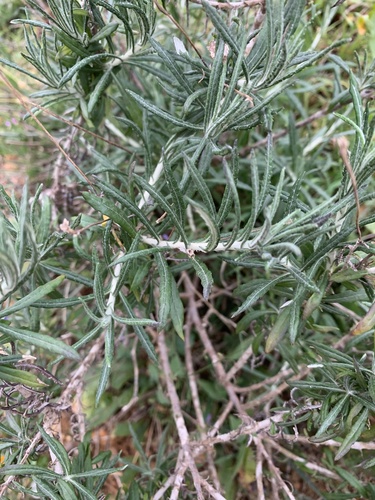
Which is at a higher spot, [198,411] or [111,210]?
[111,210]

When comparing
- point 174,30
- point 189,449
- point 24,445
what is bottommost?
point 189,449

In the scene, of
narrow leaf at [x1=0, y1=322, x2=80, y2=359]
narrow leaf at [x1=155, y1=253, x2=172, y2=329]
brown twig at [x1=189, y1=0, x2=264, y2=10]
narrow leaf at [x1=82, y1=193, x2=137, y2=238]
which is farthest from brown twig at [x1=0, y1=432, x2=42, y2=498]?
brown twig at [x1=189, y1=0, x2=264, y2=10]

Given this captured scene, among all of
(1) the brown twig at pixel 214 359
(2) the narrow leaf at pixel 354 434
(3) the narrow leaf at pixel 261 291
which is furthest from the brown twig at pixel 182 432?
(2) the narrow leaf at pixel 354 434

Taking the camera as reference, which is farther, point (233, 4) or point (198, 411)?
point (198, 411)

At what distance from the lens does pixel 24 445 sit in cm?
111

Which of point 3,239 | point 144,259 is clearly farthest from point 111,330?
point 3,239

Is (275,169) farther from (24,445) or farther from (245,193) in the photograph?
(24,445)

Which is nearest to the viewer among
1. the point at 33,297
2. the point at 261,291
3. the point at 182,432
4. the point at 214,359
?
the point at 33,297

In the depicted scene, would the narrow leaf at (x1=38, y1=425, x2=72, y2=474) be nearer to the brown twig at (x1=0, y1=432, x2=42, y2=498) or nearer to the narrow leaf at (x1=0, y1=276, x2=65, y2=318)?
the brown twig at (x1=0, y1=432, x2=42, y2=498)

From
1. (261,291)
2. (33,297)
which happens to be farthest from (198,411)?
(33,297)

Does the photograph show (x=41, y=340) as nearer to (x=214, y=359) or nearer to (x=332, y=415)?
(x=332, y=415)

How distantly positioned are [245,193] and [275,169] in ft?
0.87

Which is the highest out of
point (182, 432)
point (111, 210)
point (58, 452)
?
point (111, 210)

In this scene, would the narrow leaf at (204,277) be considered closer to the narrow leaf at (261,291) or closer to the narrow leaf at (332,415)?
the narrow leaf at (261,291)
